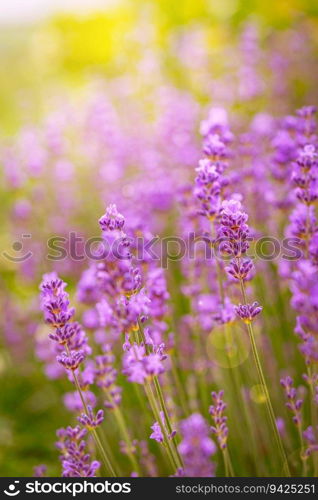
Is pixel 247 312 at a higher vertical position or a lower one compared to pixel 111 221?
lower

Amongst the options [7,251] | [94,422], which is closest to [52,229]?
[7,251]

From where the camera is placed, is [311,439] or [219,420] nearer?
[219,420]

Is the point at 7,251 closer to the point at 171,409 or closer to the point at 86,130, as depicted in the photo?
the point at 86,130

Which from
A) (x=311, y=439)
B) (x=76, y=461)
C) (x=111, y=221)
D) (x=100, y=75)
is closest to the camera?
(x=111, y=221)

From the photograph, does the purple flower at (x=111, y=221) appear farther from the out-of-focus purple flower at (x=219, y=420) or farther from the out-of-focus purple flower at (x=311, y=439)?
the out-of-focus purple flower at (x=311, y=439)

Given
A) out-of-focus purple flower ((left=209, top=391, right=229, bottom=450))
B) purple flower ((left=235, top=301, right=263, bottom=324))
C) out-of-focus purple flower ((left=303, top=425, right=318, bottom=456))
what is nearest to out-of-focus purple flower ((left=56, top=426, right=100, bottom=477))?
out-of-focus purple flower ((left=209, top=391, right=229, bottom=450))

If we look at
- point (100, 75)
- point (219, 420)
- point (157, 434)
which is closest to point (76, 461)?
point (157, 434)

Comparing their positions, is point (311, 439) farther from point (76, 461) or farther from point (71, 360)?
point (71, 360)

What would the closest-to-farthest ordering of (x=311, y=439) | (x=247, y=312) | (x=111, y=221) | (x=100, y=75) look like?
(x=111, y=221)
(x=247, y=312)
(x=311, y=439)
(x=100, y=75)

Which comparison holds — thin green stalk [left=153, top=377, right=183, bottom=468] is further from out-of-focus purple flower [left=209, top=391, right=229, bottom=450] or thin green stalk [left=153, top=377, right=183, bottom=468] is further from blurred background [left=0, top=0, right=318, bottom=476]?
blurred background [left=0, top=0, right=318, bottom=476]
